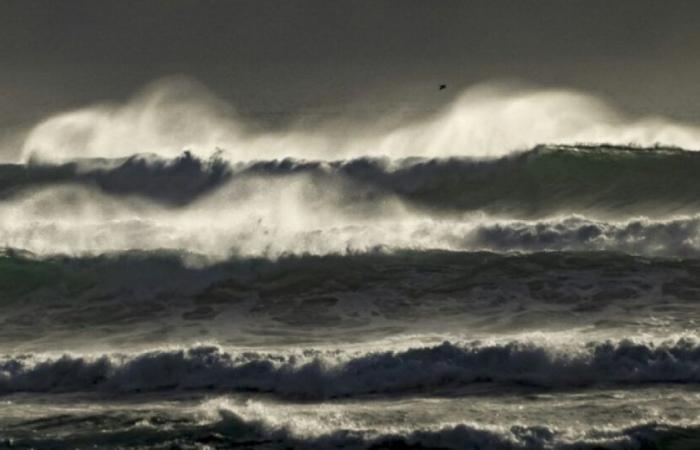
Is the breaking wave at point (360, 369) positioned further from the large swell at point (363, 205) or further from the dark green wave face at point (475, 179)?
the dark green wave face at point (475, 179)

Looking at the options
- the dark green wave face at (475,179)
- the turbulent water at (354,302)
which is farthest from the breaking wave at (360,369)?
the dark green wave face at (475,179)

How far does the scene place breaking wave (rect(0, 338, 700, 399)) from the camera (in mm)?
15836

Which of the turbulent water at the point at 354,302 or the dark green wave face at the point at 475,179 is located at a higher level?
the dark green wave face at the point at 475,179

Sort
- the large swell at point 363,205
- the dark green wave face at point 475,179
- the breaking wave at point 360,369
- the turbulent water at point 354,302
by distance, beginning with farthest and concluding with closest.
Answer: the dark green wave face at point 475,179 → the large swell at point 363,205 → the breaking wave at point 360,369 → the turbulent water at point 354,302

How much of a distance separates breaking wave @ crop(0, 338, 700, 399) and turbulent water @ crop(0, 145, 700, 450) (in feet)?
0.11

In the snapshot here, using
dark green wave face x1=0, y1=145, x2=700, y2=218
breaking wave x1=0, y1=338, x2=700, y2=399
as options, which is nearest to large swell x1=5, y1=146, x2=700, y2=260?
dark green wave face x1=0, y1=145, x2=700, y2=218

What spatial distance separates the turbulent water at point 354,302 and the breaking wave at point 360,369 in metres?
0.03

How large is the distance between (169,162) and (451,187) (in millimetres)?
6458

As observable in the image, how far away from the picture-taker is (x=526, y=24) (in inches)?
2586

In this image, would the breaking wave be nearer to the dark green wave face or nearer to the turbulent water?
the turbulent water

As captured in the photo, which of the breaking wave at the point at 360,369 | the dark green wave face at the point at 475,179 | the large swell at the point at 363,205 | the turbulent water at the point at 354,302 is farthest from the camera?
the dark green wave face at the point at 475,179

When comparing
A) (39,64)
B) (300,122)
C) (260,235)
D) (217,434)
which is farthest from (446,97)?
(217,434)

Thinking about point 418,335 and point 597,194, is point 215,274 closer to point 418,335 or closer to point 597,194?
point 418,335

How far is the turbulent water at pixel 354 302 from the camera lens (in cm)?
1488
